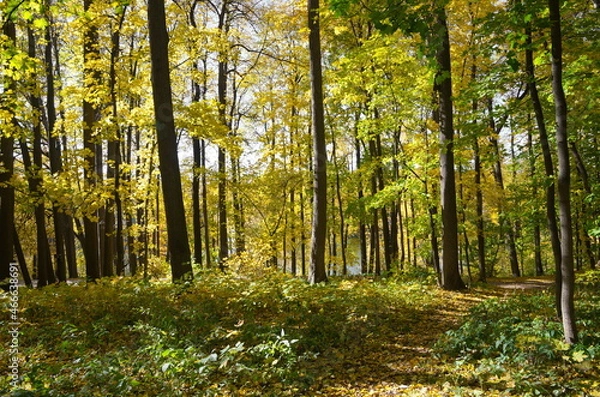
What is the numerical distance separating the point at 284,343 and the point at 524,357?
9.62 feet

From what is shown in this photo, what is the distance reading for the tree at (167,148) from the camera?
853 cm

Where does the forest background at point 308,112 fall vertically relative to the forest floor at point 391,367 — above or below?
above

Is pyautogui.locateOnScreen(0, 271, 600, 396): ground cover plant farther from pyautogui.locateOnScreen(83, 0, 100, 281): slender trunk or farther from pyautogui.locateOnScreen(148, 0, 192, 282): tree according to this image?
pyautogui.locateOnScreen(83, 0, 100, 281): slender trunk

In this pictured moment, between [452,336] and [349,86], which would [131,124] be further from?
[452,336]

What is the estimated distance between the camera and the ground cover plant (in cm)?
436

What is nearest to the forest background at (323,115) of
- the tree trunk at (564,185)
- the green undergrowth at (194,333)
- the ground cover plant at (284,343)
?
the tree trunk at (564,185)

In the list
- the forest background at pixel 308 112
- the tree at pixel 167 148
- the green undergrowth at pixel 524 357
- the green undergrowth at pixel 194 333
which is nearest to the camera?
the green undergrowth at pixel 524 357

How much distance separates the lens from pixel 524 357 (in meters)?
4.77

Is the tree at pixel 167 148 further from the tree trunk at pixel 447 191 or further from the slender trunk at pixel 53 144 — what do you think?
the slender trunk at pixel 53 144

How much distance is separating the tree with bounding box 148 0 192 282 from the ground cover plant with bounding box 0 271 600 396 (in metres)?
0.81

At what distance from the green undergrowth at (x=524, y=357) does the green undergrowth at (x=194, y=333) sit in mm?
1650

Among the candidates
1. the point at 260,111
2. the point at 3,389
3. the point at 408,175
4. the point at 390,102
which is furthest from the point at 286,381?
the point at 260,111

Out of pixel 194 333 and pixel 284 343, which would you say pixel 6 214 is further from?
pixel 284 343

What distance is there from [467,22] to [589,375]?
1334cm
